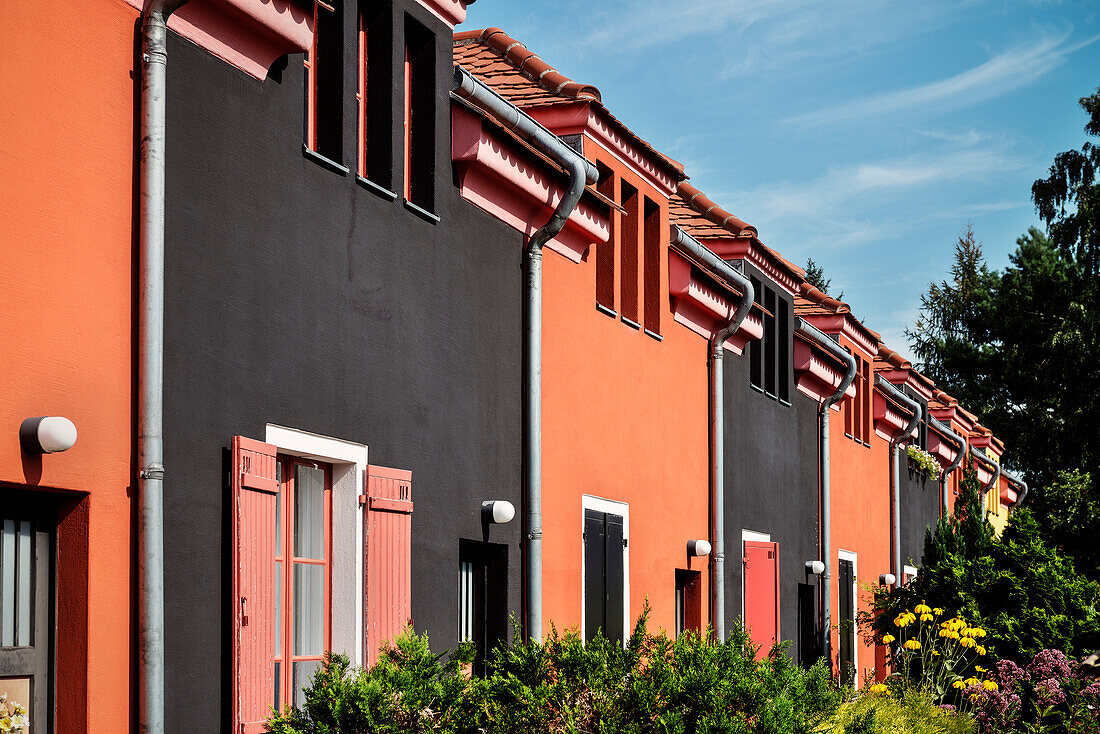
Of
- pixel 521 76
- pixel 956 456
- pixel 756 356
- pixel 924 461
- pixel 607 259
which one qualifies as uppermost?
pixel 521 76

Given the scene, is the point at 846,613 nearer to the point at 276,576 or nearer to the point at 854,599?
the point at 854,599

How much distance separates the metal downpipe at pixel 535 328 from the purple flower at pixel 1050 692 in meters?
7.23

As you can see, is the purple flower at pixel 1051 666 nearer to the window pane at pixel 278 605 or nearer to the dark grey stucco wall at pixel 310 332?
the dark grey stucco wall at pixel 310 332

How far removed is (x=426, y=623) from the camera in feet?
30.4

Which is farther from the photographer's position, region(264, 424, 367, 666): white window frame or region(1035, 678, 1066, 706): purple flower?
region(1035, 678, 1066, 706): purple flower

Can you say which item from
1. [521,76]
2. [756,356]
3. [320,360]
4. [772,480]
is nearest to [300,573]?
[320,360]

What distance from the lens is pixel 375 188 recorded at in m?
8.75

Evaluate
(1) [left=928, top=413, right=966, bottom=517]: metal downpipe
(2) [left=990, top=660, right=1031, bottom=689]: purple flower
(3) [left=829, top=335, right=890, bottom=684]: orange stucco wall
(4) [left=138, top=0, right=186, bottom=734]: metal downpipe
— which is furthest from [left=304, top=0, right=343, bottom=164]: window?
(1) [left=928, top=413, right=966, bottom=517]: metal downpipe

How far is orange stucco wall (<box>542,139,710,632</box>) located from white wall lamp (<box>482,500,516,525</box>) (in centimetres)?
102

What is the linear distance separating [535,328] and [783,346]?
26.3ft

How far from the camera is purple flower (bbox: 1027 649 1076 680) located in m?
15.7

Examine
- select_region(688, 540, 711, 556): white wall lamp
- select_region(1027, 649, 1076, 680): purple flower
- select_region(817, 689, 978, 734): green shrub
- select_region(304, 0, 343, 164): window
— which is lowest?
select_region(817, 689, 978, 734): green shrub

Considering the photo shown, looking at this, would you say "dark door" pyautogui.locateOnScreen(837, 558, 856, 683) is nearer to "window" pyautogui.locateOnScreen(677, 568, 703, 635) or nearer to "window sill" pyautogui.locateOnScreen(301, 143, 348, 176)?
"window" pyautogui.locateOnScreen(677, 568, 703, 635)

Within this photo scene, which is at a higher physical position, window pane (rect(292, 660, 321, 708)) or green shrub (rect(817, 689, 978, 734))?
window pane (rect(292, 660, 321, 708))
